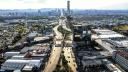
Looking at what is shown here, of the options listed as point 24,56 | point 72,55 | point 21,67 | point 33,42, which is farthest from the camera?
point 33,42

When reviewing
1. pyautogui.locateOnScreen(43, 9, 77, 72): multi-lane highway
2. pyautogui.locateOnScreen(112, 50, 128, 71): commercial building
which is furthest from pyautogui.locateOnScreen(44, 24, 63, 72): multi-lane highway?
pyautogui.locateOnScreen(112, 50, 128, 71): commercial building

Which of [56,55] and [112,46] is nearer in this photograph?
[56,55]

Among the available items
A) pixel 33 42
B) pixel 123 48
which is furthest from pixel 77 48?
pixel 33 42

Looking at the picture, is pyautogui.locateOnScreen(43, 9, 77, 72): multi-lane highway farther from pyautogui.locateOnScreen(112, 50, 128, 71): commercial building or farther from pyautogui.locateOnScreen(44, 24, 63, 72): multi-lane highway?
pyautogui.locateOnScreen(112, 50, 128, 71): commercial building

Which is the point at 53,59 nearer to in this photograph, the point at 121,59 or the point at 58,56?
the point at 58,56

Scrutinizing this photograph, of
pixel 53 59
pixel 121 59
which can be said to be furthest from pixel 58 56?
pixel 121 59

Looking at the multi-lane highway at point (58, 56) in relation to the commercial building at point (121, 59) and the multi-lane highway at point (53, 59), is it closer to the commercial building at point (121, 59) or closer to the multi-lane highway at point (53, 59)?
the multi-lane highway at point (53, 59)

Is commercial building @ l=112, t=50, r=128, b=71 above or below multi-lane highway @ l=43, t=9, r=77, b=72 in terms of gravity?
above

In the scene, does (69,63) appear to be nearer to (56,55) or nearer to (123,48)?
(56,55)

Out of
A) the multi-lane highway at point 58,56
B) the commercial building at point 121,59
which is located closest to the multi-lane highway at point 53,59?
the multi-lane highway at point 58,56

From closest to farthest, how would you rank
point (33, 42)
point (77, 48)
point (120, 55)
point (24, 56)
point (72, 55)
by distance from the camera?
point (120, 55), point (24, 56), point (72, 55), point (77, 48), point (33, 42)

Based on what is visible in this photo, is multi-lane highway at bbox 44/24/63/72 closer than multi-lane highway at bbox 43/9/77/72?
Yes
